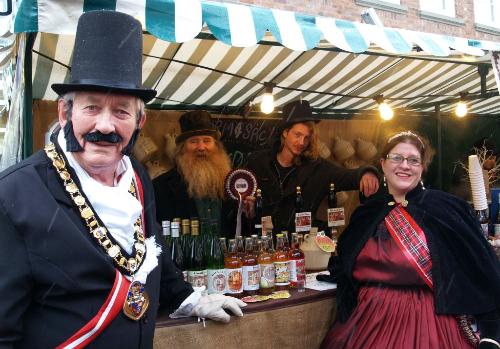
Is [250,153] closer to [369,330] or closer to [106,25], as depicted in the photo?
[369,330]

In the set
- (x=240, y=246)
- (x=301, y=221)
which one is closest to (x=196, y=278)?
(x=240, y=246)

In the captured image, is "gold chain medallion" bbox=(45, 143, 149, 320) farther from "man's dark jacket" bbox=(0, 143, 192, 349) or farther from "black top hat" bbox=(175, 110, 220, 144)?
"black top hat" bbox=(175, 110, 220, 144)

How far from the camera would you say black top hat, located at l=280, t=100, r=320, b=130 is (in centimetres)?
478

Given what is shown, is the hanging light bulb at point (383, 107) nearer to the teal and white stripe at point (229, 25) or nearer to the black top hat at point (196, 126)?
the teal and white stripe at point (229, 25)

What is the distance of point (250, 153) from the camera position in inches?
213

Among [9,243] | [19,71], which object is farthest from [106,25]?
[19,71]

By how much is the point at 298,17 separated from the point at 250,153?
253 centimetres

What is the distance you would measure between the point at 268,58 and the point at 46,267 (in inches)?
120

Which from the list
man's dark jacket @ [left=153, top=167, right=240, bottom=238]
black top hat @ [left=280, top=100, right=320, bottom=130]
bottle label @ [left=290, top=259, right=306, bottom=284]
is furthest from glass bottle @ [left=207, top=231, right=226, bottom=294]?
black top hat @ [left=280, top=100, right=320, bottom=130]

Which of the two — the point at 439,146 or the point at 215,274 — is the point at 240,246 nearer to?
the point at 215,274

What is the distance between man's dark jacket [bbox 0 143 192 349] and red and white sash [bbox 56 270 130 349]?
2 cm

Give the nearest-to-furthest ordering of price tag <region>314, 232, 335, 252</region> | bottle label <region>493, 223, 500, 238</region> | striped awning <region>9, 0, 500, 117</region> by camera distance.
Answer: striped awning <region>9, 0, 500, 117</region> < price tag <region>314, 232, 335, 252</region> < bottle label <region>493, 223, 500, 238</region>

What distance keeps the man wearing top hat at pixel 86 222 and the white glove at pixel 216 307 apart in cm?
66

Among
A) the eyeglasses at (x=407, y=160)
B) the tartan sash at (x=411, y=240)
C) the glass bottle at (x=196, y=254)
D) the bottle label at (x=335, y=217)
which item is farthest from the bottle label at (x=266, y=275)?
the bottle label at (x=335, y=217)
